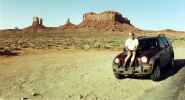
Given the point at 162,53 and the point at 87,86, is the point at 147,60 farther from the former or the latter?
the point at 87,86

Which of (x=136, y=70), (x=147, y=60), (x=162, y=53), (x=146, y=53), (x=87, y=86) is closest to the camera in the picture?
(x=87, y=86)

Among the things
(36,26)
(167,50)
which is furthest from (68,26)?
(167,50)

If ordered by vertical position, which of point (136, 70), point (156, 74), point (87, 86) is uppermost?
point (136, 70)

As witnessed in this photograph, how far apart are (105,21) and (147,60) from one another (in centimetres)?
15412

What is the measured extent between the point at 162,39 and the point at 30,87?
614 cm

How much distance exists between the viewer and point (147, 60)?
14.4 meters

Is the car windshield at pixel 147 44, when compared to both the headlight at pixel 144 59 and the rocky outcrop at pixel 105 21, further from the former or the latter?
the rocky outcrop at pixel 105 21

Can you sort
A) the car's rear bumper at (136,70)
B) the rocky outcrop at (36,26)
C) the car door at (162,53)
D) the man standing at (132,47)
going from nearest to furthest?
the car's rear bumper at (136,70)
the man standing at (132,47)
the car door at (162,53)
the rocky outcrop at (36,26)

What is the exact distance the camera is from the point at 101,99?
11461 mm

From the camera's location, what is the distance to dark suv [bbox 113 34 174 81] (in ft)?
47.3

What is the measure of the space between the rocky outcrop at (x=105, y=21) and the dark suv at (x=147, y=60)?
464ft

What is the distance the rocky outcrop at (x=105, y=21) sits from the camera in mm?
161125

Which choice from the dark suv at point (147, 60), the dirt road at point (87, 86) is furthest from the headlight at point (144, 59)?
the dirt road at point (87, 86)

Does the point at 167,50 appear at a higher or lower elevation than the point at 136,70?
higher
